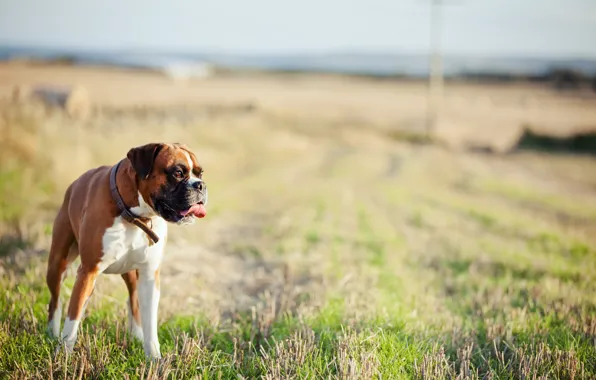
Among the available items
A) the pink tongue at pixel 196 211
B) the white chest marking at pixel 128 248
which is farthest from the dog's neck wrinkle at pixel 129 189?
the pink tongue at pixel 196 211

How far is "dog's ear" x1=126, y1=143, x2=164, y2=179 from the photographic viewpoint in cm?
407

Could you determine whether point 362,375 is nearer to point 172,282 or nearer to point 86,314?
point 86,314

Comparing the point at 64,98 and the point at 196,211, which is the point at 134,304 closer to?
the point at 196,211

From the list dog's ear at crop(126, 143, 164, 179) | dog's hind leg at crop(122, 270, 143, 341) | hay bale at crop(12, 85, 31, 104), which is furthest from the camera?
hay bale at crop(12, 85, 31, 104)

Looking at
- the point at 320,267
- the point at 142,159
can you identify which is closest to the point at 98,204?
the point at 142,159

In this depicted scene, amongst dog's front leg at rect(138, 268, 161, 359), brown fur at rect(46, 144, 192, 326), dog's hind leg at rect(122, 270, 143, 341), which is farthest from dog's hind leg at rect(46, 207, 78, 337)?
dog's front leg at rect(138, 268, 161, 359)

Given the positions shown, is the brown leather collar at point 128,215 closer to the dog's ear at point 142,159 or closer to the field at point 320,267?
the dog's ear at point 142,159

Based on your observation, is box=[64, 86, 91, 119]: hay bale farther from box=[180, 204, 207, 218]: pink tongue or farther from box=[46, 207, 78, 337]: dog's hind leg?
box=[180, 204, 207, 218]: pink tongue

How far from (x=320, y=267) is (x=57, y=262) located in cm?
422

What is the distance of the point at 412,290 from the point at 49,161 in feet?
27.2

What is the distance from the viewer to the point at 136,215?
4246 mm

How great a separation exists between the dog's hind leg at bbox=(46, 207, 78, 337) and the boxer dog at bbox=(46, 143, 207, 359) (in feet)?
0.64

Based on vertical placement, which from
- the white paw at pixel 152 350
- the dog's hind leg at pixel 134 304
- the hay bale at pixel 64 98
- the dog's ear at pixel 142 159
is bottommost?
the white paw at pixel 152 350

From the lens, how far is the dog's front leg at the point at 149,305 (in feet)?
14.6
